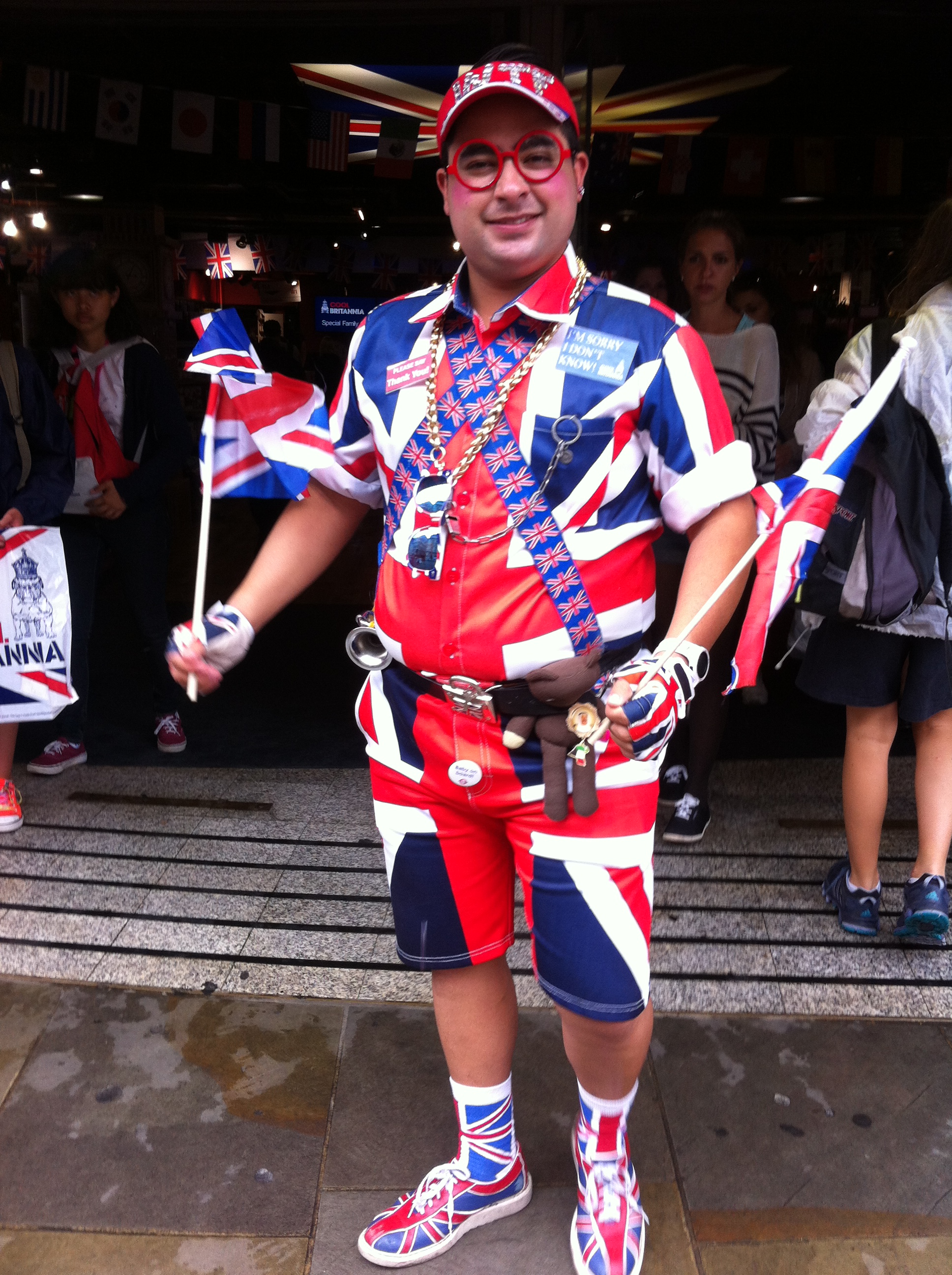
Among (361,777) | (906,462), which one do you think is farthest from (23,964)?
(906,462)

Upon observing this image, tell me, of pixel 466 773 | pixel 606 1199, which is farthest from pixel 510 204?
pixel 606 1199

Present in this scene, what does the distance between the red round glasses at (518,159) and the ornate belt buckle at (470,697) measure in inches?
29.0

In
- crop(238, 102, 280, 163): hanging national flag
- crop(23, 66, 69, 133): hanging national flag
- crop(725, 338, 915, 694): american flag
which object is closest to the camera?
crop(725, 338, 915, 694): american flag

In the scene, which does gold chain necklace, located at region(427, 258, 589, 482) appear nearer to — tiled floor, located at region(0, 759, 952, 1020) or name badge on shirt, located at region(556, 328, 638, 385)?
name badge on shirt, located at region(556, 328, 638, 385)

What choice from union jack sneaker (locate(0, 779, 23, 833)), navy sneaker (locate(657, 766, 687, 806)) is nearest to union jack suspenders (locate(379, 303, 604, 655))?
navy sneaker (locate(657, 766, 687, 806))

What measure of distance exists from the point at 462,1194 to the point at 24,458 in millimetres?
2662

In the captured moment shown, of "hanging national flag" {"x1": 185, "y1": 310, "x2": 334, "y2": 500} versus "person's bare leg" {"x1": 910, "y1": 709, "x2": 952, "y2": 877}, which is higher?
"hanging national flag" {"x1": 185, "y1": 310, "x2": 334, "y2": 500}

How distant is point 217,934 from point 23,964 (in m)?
0.51

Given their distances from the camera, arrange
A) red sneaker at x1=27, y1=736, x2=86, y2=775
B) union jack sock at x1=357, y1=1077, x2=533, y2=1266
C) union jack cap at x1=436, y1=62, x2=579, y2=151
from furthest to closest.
Answer: red sneaker at x1=27, y1=736, x2=86, y2=775, union jack sock at x1=357, y1=1077, x2=533, y2=1266, union jack cap at x1=436, y1=62, x2=579, y2=151

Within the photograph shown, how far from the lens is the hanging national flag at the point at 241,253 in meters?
13.0

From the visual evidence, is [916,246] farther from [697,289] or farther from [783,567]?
[783,567]

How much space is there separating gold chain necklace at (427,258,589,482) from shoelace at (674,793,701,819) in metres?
2.17

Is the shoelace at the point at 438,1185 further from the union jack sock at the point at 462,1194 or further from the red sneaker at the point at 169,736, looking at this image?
the red sneaker at the point at 169,736

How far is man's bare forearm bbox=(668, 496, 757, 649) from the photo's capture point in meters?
1.62
